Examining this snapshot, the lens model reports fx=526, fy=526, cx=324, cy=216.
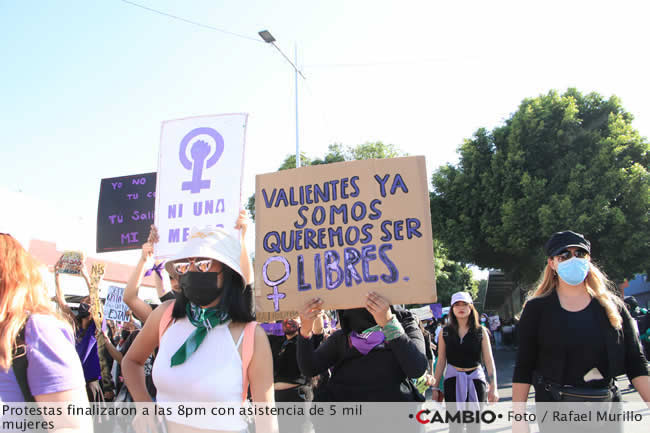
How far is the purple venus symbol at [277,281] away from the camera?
10.3ft

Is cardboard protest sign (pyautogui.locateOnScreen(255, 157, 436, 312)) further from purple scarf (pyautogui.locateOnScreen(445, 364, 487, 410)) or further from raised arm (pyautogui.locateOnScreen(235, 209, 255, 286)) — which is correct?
purple scarf (pyautogui.locateOnScreen(445, 364, 487, 410))

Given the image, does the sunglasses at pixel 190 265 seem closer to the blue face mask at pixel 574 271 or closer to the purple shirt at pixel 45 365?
the purple shirt at pixel 45 365

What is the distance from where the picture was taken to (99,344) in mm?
5328

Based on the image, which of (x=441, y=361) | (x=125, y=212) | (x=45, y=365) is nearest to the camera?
(x=45, y=365)

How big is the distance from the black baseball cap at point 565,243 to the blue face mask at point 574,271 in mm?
85

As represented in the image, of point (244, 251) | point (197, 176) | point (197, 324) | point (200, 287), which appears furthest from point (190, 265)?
point (197, 176)

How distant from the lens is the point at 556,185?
67.4ft

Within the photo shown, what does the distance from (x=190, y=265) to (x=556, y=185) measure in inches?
805

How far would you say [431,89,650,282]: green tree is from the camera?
19469 millimetres

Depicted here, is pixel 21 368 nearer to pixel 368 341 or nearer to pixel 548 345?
pixel 368 341

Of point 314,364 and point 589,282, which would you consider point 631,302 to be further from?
point 314,364

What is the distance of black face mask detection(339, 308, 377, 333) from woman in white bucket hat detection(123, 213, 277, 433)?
2.91 feet

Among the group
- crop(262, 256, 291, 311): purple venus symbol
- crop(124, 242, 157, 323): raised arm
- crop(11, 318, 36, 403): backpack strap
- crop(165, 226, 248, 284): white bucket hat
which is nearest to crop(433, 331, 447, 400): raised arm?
crop(262, 256, 291, 311): purple venus symbol

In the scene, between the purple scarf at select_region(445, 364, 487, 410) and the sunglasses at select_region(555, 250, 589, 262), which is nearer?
the sunglasses at select_region(555, 250, 589, 262)
